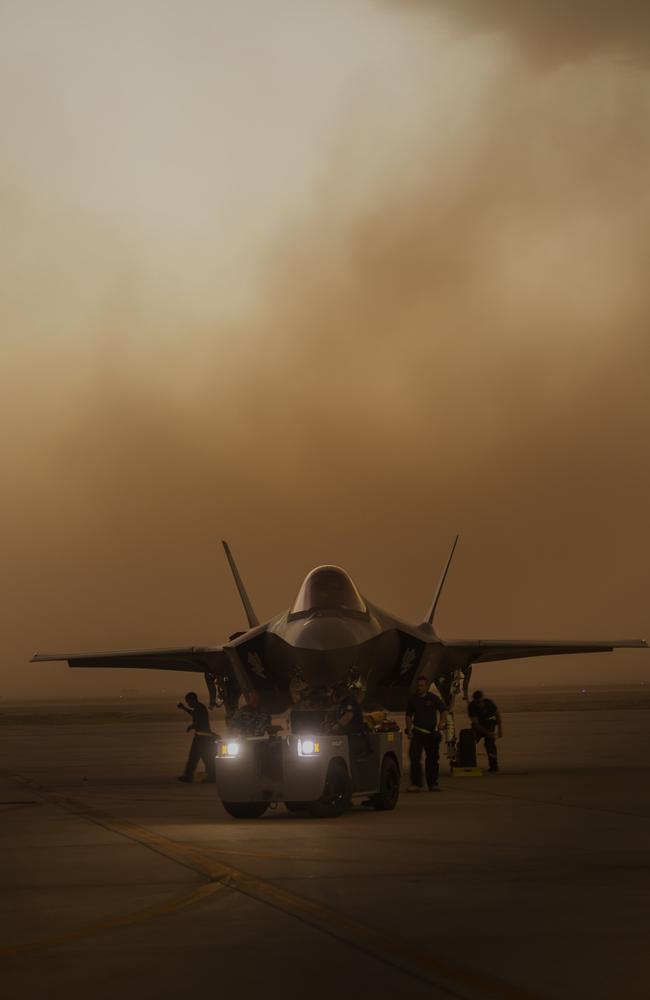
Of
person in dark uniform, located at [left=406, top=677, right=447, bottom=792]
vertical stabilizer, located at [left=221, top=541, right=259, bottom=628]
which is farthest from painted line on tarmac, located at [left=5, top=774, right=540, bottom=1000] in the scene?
vertical stabilizer, located at [left=221, top=541, right=259, bottom=628]

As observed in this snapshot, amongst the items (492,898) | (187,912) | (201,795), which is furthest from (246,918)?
(201,795)

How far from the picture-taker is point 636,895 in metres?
8.50

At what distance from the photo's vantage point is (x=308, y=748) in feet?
47.5

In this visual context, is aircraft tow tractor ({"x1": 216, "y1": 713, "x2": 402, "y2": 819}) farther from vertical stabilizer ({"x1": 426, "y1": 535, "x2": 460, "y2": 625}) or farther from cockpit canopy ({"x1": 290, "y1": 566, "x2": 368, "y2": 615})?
vertical stabilizer ({"x1": 426, "y1": 535, "x2": 460, "y2": 625})

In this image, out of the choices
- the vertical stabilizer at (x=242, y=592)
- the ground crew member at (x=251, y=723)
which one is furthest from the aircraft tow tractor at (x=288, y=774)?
the vertical stabilizer at (x=242, y=592)

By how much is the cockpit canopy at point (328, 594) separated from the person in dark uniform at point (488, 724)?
295 cm

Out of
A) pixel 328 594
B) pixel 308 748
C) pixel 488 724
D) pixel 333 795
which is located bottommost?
pixel 333 795

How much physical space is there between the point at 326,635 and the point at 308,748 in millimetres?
4580

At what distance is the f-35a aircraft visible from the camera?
19.3 metres

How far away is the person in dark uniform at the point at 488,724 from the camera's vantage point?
21984 millimetres

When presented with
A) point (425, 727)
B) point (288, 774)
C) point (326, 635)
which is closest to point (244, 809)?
point (288, 774)

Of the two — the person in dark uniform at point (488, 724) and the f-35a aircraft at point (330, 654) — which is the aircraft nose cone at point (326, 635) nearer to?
the f-35a aircraft at point (330, 654)

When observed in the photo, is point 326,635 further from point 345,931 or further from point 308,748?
point 345,931

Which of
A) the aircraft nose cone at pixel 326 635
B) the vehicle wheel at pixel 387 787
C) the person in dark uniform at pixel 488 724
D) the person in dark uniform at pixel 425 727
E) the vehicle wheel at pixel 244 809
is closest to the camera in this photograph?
the vehicle wheel at pixel 244 809
